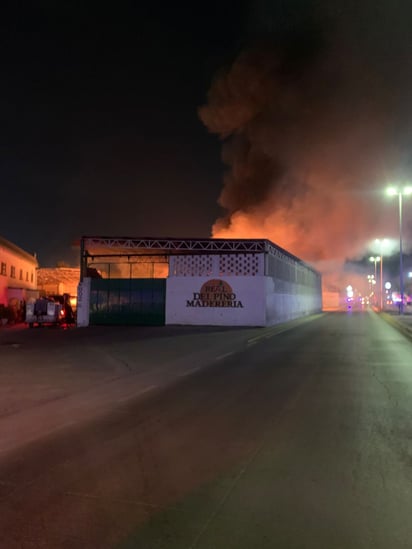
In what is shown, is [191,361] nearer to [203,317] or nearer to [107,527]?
[107,527]

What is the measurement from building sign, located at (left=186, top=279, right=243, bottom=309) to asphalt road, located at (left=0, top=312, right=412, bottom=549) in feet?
59.0

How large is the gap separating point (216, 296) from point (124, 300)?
5.60 meters

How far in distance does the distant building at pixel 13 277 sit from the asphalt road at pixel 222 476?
2824 cm

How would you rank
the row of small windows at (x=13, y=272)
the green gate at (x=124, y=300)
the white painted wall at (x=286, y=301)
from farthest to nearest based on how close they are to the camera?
1. the row of small windows at (x=13, y=272)
2. the green gate at (x=124, y=300)
3. the white painted wall at (x=286, y=301)

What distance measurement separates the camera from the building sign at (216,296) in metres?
26.0

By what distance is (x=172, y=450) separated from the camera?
495 centimetres

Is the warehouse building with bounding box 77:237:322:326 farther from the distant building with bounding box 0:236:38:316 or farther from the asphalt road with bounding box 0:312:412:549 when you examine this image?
the asphalt road with bounding box 0:312:412:549

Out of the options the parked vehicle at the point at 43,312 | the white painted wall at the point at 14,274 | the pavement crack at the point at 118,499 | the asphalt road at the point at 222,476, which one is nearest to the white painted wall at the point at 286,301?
the parked vehicle at the point at 43,312

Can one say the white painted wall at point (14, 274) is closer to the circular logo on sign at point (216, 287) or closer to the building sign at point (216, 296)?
the building sign at point (216, 296)

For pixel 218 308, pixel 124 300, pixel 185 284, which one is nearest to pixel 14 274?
pixel 124 300

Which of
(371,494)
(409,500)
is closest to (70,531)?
(371,494)

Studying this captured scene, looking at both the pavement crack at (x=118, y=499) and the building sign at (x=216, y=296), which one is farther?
the building sign at (x=216, y=296)

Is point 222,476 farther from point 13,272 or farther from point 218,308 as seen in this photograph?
point 13,272

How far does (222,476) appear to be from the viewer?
13.8 feet
